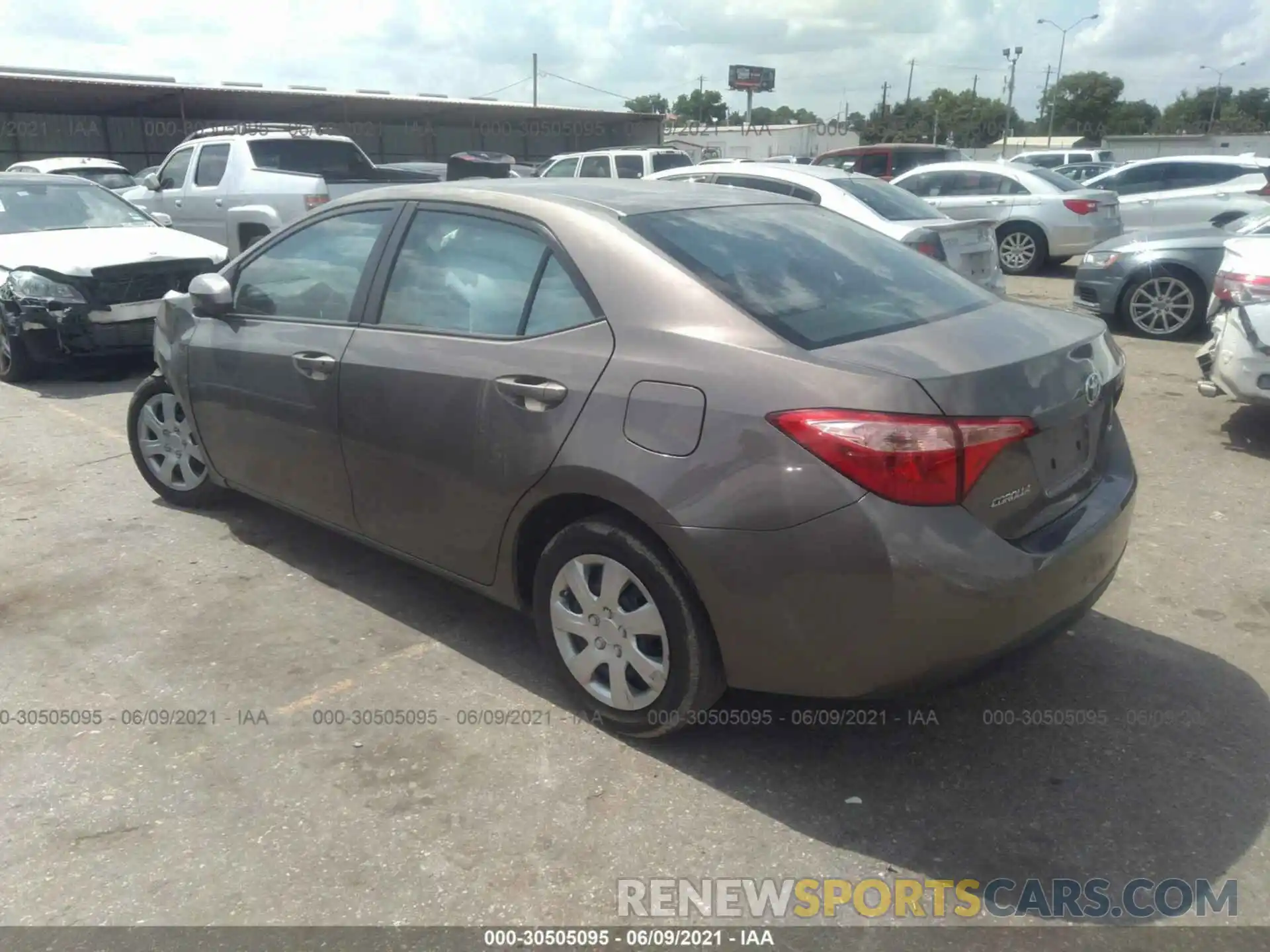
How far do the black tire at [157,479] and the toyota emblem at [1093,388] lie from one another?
390 centimetres

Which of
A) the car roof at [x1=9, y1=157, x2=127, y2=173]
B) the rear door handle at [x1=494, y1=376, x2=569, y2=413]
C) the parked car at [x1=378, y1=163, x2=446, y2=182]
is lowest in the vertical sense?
the rear door handle at [x1=494, y1=376, x2=569, y2=413]

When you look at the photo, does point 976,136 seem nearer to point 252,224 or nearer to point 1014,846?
point 252,224

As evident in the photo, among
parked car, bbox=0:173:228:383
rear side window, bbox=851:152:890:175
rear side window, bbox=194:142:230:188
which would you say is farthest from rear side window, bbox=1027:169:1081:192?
parked car, bbox=0:173:228:383

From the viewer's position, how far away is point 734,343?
2807 mm

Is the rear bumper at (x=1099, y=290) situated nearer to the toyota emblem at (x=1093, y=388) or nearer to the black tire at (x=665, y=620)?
the toyota emblem at (x=1093, y=388)

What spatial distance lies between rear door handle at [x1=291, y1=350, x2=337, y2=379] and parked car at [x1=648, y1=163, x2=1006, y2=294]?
4926 mm

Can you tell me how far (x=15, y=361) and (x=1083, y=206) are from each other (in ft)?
39.8

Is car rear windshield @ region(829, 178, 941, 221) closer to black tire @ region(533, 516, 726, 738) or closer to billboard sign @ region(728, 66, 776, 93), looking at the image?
black tire @ region(533, 516, 726, 738)

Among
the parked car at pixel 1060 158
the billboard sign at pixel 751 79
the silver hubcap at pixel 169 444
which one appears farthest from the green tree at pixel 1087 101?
the silver hubcap at pixel 169 444

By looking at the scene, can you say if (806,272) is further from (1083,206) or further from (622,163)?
(622,163)

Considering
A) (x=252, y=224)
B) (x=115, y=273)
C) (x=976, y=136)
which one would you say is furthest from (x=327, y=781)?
(x=976, y=136)

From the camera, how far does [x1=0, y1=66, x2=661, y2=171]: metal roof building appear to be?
90.1 ft

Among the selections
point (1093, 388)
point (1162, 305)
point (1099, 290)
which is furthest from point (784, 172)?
point (1093, 388)

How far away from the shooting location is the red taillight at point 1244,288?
19.0 feet
